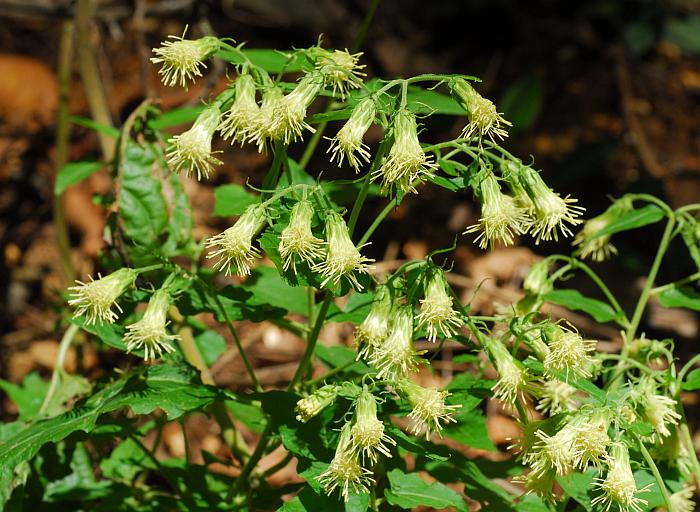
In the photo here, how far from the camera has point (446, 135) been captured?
4340mm

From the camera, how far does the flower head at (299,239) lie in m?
1.38

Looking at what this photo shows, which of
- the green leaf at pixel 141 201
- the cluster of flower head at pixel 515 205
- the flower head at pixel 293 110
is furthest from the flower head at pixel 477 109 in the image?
the green leaf at pixel 141 201

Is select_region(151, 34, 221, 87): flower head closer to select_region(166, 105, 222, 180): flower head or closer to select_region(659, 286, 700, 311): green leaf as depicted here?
select_region(166, 105, 222, 180): flower head

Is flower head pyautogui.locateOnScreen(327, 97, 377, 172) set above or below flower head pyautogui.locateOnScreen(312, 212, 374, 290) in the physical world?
above

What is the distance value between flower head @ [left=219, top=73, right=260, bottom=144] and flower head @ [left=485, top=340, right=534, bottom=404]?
1.88ft

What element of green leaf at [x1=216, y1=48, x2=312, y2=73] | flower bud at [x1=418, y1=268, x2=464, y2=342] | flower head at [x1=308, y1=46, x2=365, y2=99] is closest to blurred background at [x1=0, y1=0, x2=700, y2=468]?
green leaf at [x1=216, y1=48, x2=312, y2=73]

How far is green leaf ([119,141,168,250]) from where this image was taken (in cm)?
212

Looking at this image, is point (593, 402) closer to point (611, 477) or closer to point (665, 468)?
point (611, 477)

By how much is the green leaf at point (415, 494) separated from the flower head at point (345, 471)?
151mm

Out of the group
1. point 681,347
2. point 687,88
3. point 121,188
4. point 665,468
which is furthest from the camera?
point 687,88

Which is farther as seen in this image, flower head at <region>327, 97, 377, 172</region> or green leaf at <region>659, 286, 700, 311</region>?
green leaf at <region>659, 286, 700, 311</region>

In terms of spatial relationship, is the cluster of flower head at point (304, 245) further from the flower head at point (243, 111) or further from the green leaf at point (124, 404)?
the green leaf at point (124, 404)

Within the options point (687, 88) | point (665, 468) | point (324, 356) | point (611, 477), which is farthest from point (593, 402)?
point (687, 88)

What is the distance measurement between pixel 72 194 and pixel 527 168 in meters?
3.14
